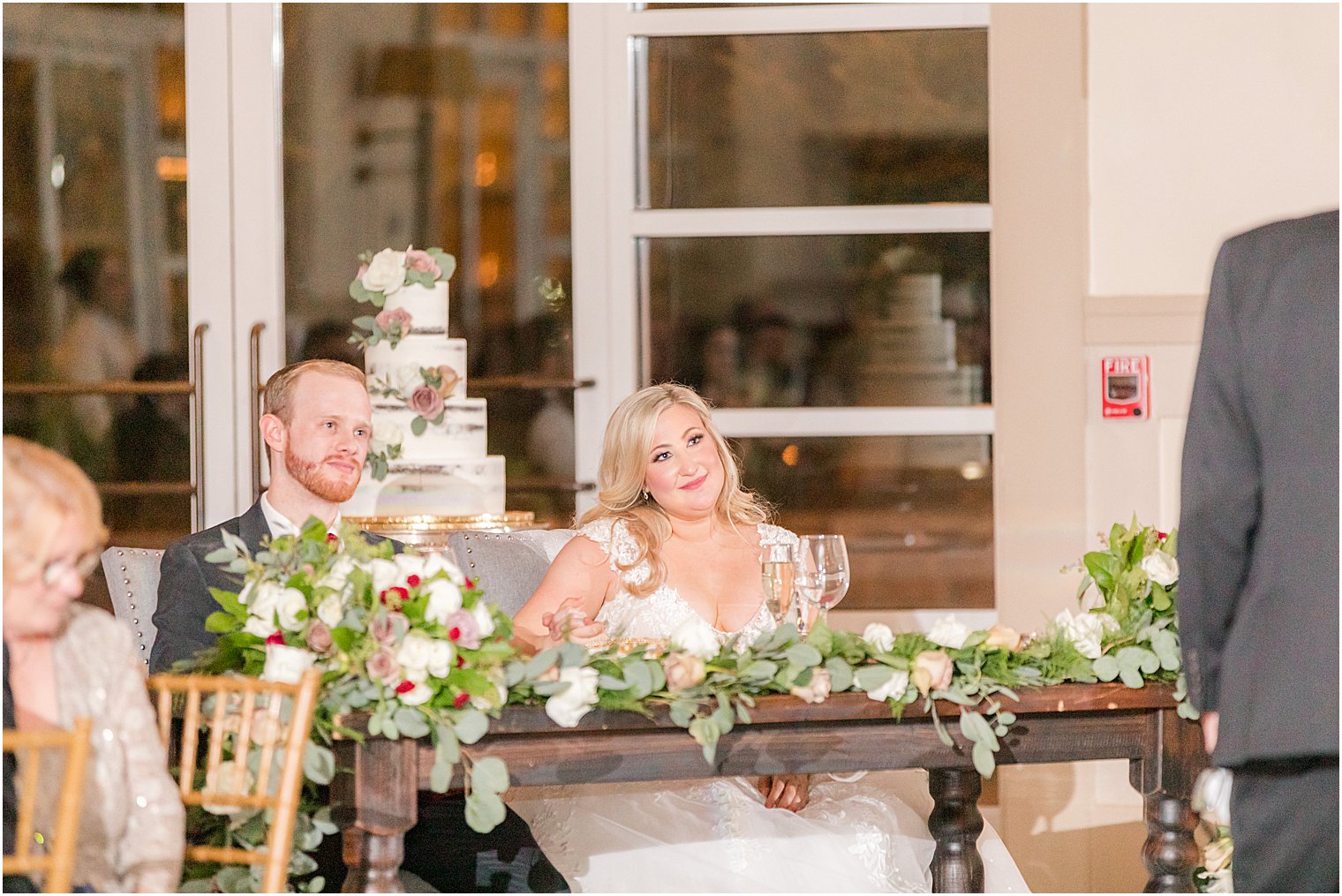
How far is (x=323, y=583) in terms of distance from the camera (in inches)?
84.1

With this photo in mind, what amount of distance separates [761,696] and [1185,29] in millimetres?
3002

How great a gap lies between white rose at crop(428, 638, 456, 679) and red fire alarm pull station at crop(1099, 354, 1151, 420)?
9.31 feet

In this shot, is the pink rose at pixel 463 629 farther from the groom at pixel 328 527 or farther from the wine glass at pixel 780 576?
the groom at pixel 328 527

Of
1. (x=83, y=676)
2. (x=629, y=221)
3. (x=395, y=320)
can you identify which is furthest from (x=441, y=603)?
(x=629, y=221)

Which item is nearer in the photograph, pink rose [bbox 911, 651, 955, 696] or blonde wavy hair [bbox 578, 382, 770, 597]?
pink rose [bbox 911, 651, 955, 696]

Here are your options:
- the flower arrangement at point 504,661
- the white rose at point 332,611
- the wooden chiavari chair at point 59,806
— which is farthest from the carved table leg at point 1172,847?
the wooden chiavari chair at point 59,806

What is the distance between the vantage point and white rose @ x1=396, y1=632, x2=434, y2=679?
2035 millimetres

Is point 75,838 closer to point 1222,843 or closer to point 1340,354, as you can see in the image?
point 1340,354

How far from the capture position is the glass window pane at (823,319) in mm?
4617

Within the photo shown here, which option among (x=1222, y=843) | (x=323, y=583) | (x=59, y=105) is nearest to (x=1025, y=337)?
(x=1222, y=843)

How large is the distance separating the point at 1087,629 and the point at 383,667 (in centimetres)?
110


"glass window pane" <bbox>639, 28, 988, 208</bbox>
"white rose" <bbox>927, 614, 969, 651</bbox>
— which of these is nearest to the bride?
"white rose" <bbox>927, 614, 969, 651</bbox>

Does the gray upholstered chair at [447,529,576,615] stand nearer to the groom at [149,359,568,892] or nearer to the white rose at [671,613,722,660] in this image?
the groom at [149,359,568,892]

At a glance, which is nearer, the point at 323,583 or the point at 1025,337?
the point at 323,583
